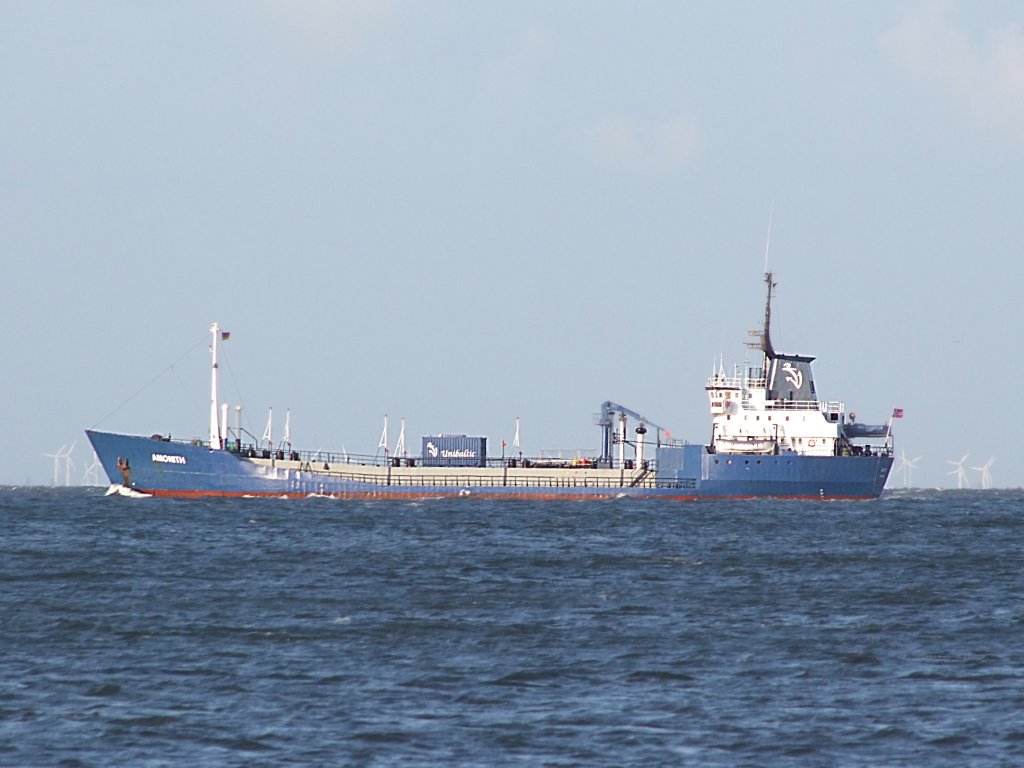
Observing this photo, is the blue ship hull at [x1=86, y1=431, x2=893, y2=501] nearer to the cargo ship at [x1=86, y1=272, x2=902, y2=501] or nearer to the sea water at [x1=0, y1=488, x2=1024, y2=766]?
the cargo ship at [x1=86, y1=272, x2=902, y2=501]

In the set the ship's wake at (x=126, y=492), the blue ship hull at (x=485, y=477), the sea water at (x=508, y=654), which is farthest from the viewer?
the ship's wake at (x=126, y=492)

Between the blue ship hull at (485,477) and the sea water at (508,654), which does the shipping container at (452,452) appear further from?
the sea water at (508,654)

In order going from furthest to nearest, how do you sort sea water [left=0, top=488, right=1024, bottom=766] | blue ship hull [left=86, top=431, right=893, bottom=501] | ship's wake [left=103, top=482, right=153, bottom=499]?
ship's wake [left=103, top=482, right=153, bottom=499]
blue ship hull [left=86, top=431, right=893, bottom=501]
sea water [left=0, top=488, right=1024, bottom=766]

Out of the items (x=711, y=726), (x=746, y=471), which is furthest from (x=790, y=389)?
(x=711, y=726)

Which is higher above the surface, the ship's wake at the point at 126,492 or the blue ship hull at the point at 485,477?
the blue ship hull at the point at 485,477

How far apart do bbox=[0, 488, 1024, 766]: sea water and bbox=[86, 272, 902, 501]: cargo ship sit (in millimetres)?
39521

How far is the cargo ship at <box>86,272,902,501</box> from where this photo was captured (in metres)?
101

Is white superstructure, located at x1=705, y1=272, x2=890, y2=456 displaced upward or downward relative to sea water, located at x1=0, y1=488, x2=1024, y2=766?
upward

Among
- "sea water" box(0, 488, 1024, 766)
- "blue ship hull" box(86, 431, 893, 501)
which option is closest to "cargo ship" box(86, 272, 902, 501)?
"blue ship hull" box(86, 431, 893, 501)

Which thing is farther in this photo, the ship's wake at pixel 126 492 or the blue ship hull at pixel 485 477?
the ship's wake at pixel 126 492

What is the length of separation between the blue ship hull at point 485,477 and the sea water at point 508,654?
129 ft

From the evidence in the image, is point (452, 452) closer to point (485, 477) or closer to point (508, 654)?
point (485, 477)

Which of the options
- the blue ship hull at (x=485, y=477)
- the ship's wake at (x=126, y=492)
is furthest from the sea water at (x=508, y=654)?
the ship's wake at (x=126, y=492)

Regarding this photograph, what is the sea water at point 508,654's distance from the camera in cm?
2245
